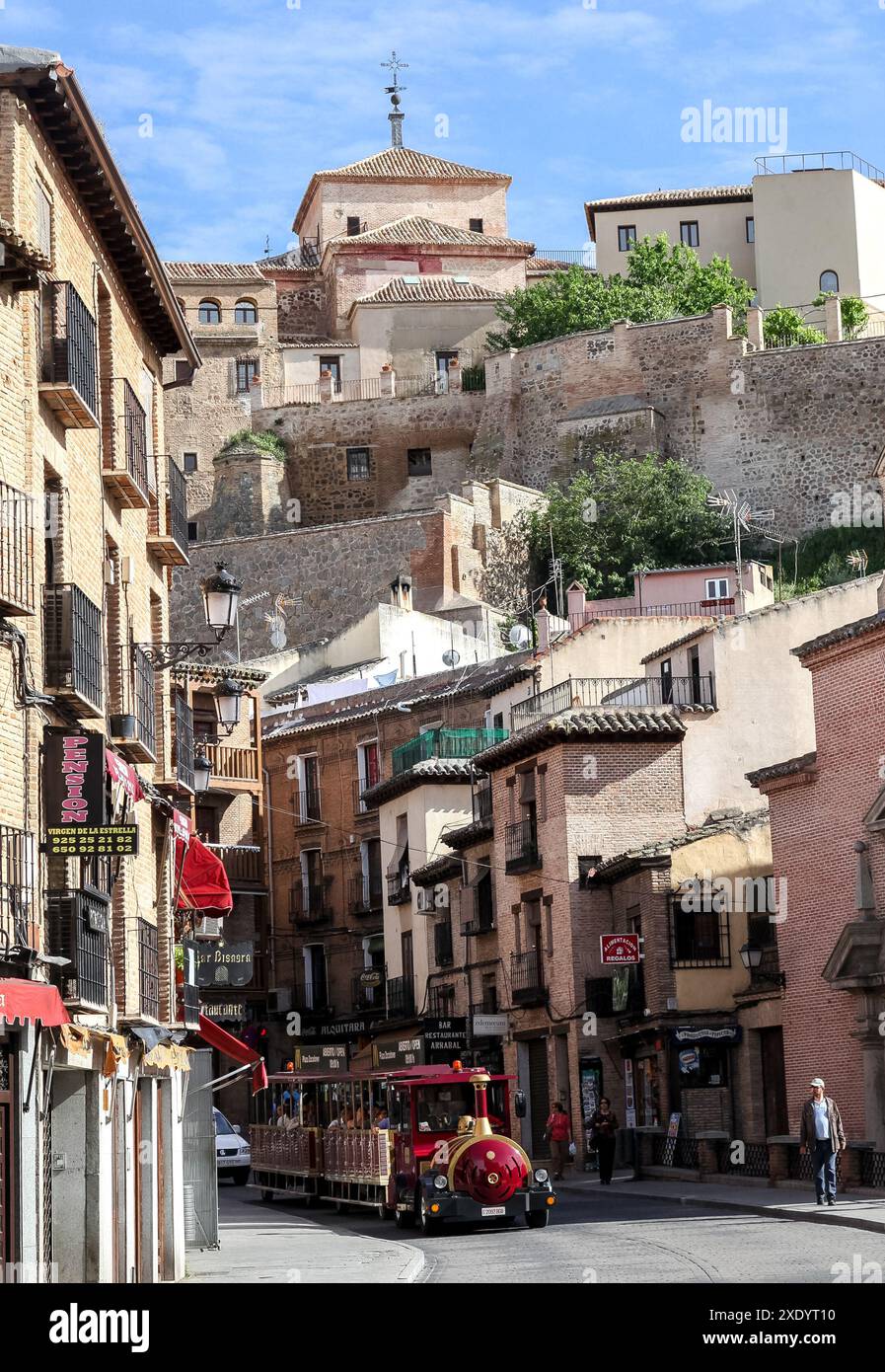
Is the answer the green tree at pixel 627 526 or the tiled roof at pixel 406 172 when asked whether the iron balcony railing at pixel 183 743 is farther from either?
the tiled roof at pixel 406 172

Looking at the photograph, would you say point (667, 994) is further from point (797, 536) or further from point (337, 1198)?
point (797, 536)

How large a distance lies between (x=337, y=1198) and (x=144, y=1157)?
10.7m

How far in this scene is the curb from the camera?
925 inches

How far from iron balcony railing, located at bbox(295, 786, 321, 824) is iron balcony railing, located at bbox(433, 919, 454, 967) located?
794 centimetres

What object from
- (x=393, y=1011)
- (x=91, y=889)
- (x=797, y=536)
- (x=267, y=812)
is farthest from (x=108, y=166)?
(x=797, y=536)

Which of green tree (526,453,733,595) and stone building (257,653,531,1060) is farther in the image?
green tree (526,453,733,595)

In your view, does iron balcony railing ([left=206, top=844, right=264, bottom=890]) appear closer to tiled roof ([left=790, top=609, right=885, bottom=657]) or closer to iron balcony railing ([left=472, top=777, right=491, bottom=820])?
iron balcony railing ([left=472, top=777, right=491, bottom=820])

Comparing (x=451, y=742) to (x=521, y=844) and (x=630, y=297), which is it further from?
(x=630, y=297)

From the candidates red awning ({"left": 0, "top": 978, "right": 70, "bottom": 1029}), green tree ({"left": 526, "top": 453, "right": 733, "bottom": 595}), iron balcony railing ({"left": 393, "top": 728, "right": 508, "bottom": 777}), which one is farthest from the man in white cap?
green tree ({"left": 526, "top": 453, "right": 733, "bottom": 595})

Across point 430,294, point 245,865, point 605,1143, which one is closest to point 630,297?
Result: point 430,294

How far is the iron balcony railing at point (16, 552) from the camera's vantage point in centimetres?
1767

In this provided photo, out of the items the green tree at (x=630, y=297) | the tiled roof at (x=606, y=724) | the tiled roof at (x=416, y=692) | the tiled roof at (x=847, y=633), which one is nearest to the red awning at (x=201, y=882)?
the tiled roof at (x=847, y=633)

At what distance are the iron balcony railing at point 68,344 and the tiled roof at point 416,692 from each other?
102 ft

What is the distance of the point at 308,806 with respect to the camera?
5697 cm
